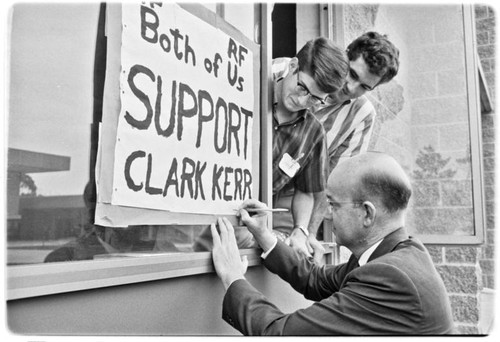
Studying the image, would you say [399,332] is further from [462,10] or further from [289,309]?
[462,10]

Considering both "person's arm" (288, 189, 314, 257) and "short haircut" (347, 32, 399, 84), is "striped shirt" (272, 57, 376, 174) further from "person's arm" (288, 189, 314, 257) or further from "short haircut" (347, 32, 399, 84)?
"person's arm" (288, 189, 314, 257)

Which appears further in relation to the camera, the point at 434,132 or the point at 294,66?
the point at 434,132

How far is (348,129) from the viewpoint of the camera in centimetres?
258

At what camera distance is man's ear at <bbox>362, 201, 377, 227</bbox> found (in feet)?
4.59

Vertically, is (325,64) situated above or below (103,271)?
above

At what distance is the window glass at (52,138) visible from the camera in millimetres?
954

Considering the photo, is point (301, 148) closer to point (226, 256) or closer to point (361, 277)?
point (226, 256)

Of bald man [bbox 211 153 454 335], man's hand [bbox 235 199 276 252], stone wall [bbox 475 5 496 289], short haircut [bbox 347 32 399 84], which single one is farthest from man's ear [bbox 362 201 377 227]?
stone wall [bbox 475 5 496 289]

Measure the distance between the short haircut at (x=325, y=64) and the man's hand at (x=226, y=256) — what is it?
26.4 inches

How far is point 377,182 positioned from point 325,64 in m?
0.59

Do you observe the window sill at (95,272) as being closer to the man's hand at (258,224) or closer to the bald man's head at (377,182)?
the man's hand at (258,224)

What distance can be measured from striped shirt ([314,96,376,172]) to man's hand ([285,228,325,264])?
55cm

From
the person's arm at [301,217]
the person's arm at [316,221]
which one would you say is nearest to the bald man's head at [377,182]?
the person's arm at [301,217]

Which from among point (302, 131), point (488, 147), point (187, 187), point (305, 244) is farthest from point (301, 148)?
point (488, 147)
